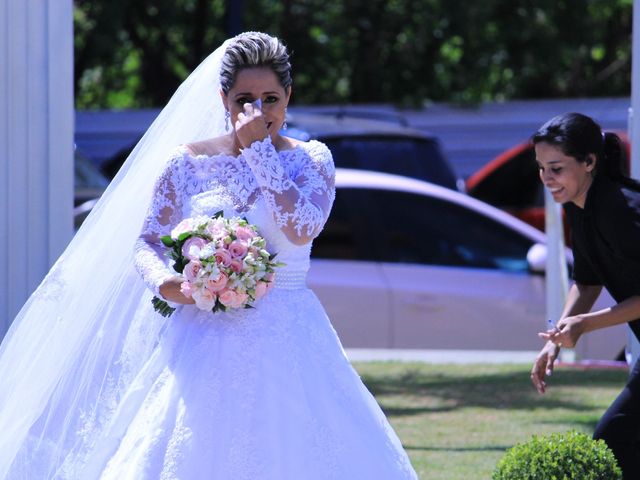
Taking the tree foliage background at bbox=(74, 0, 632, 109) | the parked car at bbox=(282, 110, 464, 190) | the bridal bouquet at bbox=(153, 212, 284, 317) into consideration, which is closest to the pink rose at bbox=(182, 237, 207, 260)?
the bridal bouquet at bbox=(153, 212, 284, 317)

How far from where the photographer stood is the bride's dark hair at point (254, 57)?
4.65 m

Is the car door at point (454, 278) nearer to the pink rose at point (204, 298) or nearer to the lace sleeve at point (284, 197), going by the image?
the lace sleeve at point (284, 197)

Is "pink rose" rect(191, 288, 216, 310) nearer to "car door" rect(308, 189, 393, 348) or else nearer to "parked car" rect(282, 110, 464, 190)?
"car door" rect(308, 189, 393, 348)

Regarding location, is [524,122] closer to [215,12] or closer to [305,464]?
[215,12]

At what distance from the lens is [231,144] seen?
15.6 feet

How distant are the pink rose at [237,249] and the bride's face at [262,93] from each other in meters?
0.44

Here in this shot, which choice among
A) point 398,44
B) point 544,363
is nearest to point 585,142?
point 544,363

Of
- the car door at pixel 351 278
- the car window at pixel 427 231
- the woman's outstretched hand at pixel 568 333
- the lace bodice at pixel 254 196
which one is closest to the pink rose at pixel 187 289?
the lace bodice at pixel 254 196

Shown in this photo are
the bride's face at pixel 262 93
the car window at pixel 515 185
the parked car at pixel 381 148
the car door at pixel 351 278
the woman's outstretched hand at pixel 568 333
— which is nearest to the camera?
the bride's face at pixel 262 93

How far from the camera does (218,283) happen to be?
441 centimetres

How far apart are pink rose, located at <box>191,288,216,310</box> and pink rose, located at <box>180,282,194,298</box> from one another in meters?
0.02

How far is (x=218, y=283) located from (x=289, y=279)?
36cm

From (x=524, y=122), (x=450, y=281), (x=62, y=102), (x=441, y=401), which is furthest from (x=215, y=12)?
(x=62, y=102)

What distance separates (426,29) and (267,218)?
14148mm
